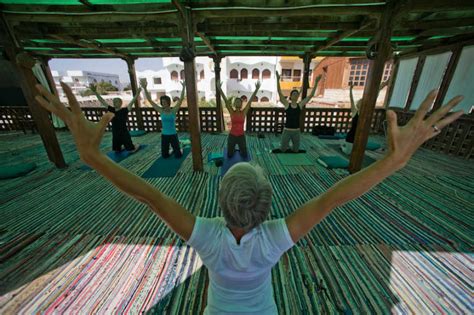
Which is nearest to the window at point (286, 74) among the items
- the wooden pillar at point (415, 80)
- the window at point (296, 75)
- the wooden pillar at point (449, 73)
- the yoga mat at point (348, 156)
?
the window at point (296, 75)

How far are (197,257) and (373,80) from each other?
4.28 meters

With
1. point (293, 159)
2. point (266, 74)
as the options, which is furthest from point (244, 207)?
point (266, 74)

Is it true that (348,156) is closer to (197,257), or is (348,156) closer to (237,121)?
(237,121)

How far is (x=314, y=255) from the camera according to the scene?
2246mm

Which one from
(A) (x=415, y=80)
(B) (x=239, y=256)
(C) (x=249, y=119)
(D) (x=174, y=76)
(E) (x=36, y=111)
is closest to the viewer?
(B) (x=239, y=256)

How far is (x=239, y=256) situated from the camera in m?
0.88

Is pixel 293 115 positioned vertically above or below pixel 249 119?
above

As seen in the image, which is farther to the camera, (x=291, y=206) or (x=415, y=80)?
(x=415, y=80)

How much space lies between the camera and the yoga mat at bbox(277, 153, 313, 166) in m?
5.01

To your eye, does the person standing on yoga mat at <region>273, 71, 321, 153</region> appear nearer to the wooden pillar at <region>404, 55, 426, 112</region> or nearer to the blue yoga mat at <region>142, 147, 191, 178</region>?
the blue yoga mat at <region>142, 147, 191, 178</region>

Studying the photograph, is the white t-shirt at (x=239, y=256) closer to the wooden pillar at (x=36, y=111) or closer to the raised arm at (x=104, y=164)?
the raised arm at (x=104, y=164)

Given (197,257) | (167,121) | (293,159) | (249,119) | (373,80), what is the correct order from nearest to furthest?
(197,257)
(373,80)
(167,121)
(293,159)
(249,119)

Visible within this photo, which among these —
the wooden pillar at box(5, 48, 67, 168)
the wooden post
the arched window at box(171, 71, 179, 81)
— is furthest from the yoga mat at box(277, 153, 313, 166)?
the arched window at box(171, 71, 179, 81)

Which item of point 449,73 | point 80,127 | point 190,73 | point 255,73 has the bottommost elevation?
point 80,127
